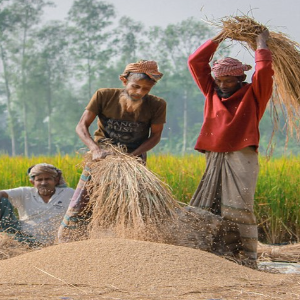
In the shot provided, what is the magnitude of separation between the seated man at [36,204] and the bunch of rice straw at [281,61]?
2.01 meters

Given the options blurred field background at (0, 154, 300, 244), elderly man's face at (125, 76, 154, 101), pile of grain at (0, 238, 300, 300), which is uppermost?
elderly man's face at (125, 76, 154, 101)

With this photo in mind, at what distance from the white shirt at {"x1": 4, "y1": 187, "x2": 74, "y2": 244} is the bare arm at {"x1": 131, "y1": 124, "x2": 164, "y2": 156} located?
1.20 metres

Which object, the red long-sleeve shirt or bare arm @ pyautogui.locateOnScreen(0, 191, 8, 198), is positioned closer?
the red long-sleeve shirt

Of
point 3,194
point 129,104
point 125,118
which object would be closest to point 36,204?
point 3,194

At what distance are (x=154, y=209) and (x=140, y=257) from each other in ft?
1.86

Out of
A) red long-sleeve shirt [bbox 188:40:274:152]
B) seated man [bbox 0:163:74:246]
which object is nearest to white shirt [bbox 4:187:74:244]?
seated man [bbox 0:163:74:246]

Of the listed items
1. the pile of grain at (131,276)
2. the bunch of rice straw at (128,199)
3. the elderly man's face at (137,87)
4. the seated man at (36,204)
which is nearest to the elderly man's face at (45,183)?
the seated man at (36,204)

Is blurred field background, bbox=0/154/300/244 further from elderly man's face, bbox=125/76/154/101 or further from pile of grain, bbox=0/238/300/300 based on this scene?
pile of grain, bbox=0/238/300/300

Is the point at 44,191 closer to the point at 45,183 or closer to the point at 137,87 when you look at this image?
the point at 45,183

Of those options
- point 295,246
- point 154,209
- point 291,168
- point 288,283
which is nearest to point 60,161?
point 291,168

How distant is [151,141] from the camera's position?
446 centimetres

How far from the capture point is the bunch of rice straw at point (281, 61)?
4.52m

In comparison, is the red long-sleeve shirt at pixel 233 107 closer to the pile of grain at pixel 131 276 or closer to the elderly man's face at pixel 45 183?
the pile of grain at pixel 131 276

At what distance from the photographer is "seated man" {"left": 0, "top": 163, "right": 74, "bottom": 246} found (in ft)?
17.4
